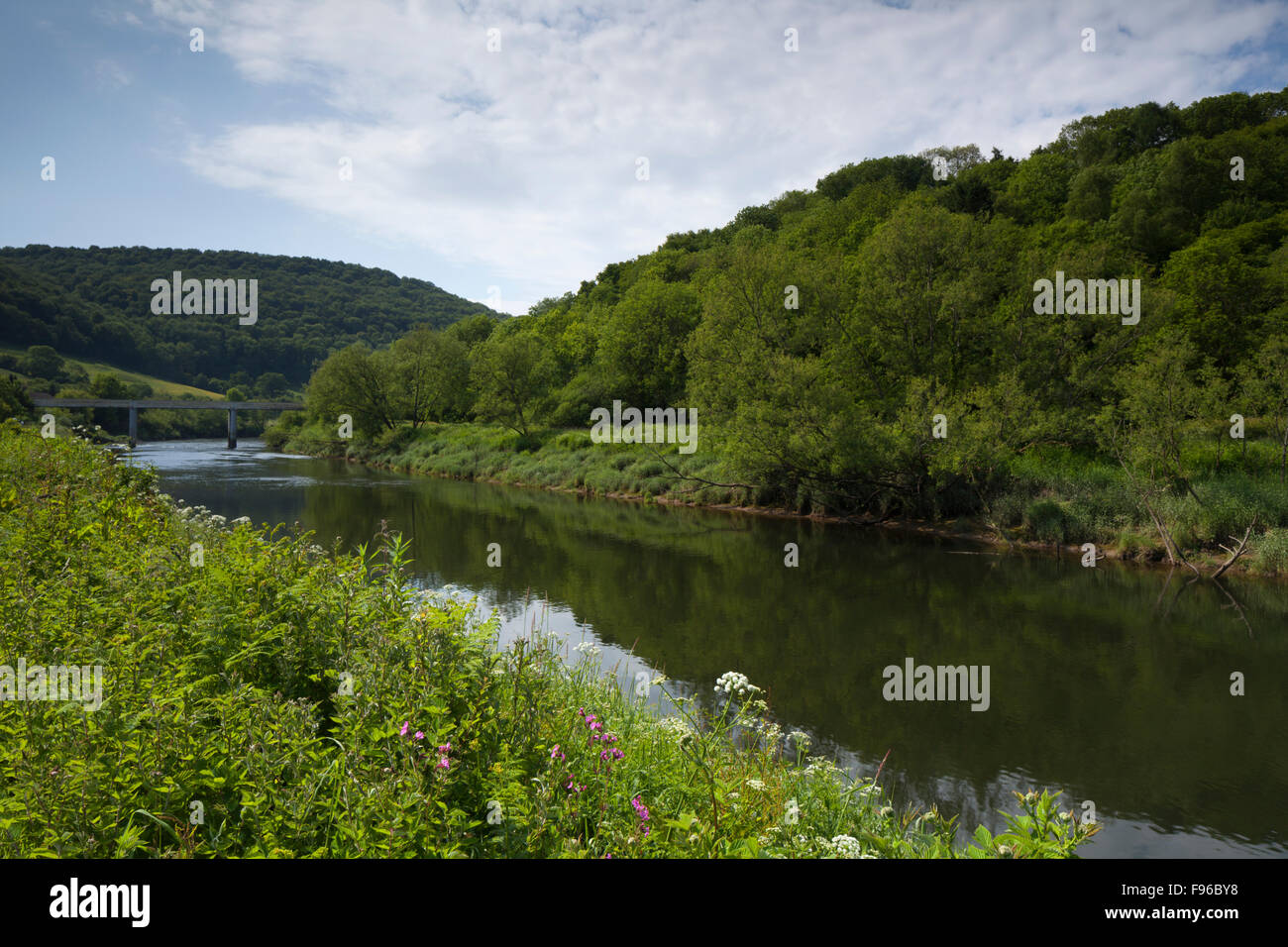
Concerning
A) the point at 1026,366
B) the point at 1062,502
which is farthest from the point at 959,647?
the point at 1026,366

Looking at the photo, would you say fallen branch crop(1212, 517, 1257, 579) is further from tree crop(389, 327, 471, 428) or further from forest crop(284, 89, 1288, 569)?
tree crop(389, 327, 471, 428)

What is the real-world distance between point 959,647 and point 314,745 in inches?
483

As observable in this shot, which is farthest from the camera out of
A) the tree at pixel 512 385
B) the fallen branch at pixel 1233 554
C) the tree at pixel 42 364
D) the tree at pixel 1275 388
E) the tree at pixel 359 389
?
the tree at pixel 42 364

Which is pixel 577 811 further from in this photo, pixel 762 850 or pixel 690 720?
pixel 690 720

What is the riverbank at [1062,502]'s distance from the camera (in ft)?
62.7

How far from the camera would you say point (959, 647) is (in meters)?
13.2

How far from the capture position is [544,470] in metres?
42.2

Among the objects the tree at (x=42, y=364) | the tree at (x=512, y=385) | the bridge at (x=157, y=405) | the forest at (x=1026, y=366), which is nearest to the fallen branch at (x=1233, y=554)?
the forest at (x=1026, y=366)

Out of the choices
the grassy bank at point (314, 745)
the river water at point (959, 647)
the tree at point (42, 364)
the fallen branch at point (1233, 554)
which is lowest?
the river water at point (959, 647)

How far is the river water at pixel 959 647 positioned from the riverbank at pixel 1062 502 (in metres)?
1.44

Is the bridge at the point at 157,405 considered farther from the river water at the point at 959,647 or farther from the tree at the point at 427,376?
the river water at the point at 959,647

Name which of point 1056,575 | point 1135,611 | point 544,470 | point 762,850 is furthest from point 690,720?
point 544,470

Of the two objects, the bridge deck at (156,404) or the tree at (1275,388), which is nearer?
the tree at (1275,388)
